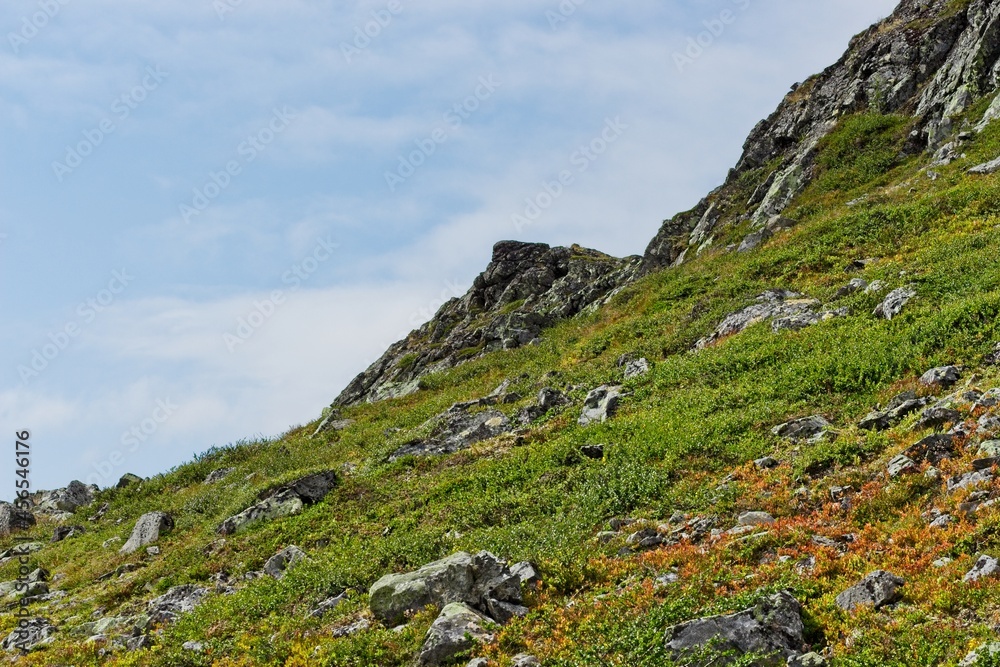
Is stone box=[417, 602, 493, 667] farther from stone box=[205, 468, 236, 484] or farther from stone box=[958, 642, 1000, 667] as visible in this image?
stone box=[205, 468, 236, 484]

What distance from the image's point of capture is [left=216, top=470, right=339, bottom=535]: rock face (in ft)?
82.9

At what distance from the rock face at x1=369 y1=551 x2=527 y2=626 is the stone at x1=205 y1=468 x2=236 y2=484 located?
27.0 meters

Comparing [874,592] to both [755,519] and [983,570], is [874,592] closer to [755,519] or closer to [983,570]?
[983,570]

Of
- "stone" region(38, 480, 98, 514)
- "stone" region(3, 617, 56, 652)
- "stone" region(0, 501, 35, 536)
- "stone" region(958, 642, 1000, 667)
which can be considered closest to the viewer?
"stone" region(958, 642, 1000, 667)

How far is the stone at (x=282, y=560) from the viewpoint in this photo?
64.7ft

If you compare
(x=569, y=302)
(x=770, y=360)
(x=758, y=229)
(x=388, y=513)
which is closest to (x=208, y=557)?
(x=388, y=513)

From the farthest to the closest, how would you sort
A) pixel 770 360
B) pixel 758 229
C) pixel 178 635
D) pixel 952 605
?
1. pixel 758 229
2. pixel 770 360
3. pixel 178 635
4. pixel 952 605

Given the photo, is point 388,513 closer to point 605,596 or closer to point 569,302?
point 605,596

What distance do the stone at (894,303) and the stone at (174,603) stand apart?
22.8 m

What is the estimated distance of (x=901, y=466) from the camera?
14680 mm

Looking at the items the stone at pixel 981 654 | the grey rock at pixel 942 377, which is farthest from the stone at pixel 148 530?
the stone at pixel 981 654

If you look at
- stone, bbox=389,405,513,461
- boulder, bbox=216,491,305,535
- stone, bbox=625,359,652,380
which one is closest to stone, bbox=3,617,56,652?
boulder, bbox=216,491,305,535

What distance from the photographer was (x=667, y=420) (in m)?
22.2

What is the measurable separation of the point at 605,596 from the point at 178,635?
31.7 ft
